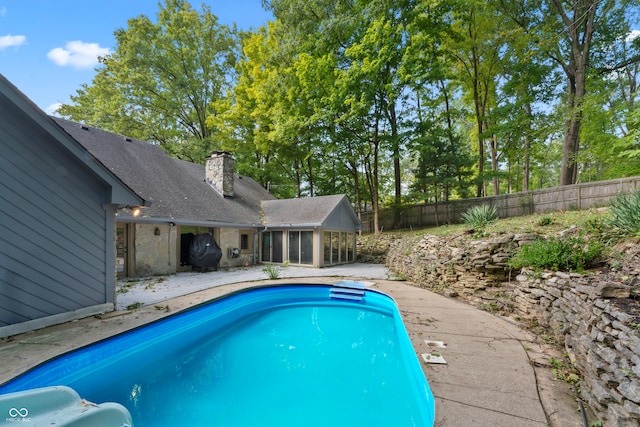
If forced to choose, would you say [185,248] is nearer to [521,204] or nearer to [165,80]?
[165,80]

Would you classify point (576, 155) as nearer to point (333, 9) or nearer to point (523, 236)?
point (523, 236)

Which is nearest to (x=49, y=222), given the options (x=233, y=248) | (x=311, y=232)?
(x=233, y=248)

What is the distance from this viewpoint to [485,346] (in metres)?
4.26

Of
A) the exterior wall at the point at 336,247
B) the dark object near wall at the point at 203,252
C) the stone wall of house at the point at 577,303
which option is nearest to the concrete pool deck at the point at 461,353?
the stone wall of house at the point at 577,303

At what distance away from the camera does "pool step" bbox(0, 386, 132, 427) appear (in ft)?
5.36

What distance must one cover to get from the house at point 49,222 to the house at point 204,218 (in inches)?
169

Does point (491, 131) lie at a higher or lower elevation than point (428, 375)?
higher

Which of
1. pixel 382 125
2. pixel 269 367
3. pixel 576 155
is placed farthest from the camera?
pixel 382 125

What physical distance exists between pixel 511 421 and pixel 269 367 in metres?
3.37

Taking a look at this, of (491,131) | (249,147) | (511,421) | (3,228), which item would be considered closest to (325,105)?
(249,147)

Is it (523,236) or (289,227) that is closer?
(523,236)

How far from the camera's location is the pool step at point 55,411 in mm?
1633

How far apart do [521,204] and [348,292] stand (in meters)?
10.7

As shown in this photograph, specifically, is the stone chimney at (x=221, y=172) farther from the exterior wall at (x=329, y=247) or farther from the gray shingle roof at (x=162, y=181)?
the exterior wall at (x=329, y=247)
